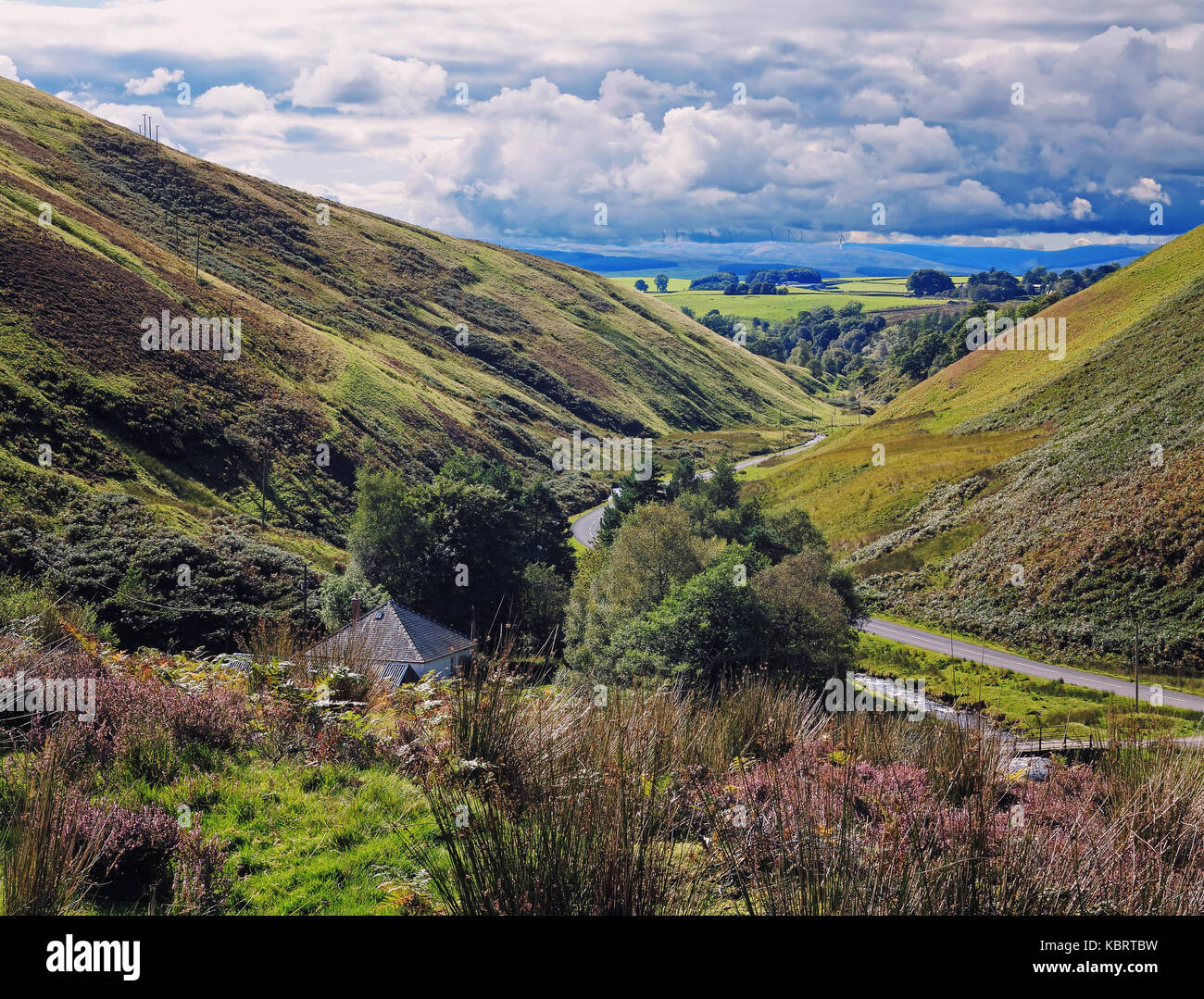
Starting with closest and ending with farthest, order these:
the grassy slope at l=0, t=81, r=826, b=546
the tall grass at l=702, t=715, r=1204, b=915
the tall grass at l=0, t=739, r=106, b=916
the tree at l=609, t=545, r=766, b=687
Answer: the tall grass at l=702, t=715, r=1204, b=915 → the tall grass at l=0, t=739, r=106, b=916 → the tree at l=609, t=545, r=766, b=687 → the grassy slope at l=0, t=81, r=826, b=546

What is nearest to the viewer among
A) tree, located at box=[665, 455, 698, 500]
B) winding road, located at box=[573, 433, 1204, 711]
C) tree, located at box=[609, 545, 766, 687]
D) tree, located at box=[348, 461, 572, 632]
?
tree, located at box=[609, 545, 766, 687]

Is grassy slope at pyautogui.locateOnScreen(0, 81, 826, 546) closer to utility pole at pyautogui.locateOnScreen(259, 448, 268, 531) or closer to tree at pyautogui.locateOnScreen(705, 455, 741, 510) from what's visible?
utility pole at pyautogui.locateOnScreen(259, 448, 268, 531)

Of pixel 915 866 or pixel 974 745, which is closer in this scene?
pixel 915 866

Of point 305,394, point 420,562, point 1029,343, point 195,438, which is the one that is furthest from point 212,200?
point 1029,343

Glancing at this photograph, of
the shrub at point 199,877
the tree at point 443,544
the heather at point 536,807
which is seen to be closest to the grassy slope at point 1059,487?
the tree at point 443,544

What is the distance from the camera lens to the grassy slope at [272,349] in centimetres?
5669

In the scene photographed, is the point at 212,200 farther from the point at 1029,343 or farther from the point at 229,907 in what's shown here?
the point at 229,907

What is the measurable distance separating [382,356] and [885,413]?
216 feet

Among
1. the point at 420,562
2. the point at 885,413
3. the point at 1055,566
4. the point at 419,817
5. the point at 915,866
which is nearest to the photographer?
the point at 915,866

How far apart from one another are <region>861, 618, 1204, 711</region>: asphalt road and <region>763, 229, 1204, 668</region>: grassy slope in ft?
9.06

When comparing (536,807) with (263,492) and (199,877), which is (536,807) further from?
(263,492)

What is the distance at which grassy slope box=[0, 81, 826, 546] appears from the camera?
5669 centimetres

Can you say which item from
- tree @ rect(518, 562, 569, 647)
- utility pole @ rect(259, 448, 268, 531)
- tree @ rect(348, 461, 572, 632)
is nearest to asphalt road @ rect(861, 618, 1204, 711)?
tree @ rect(518, 562, 569, 647)

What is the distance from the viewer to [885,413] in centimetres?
11400
